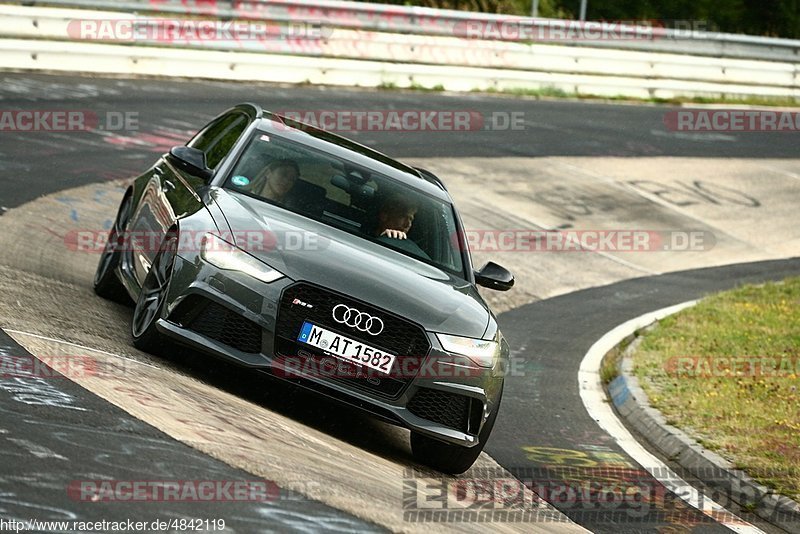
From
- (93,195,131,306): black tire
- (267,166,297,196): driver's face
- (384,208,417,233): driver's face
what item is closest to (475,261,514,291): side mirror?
(384,208,417,233): driver's face

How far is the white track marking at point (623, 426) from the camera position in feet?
25.2

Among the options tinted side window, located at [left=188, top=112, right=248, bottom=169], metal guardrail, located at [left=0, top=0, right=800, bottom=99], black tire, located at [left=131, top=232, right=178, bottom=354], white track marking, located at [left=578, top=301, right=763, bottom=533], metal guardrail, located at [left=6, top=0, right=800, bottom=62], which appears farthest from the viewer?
metal guardrail, located at [left=6, top=0, right=800, bottom=62]

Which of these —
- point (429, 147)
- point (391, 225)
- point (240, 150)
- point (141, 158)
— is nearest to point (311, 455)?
point (391, 225)

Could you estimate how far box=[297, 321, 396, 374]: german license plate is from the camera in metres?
6.75

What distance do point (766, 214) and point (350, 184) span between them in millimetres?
12536

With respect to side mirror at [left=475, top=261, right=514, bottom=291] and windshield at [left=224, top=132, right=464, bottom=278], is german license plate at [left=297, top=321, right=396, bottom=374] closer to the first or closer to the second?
windshield at [left=224, top=132, right=464, bottom=278]

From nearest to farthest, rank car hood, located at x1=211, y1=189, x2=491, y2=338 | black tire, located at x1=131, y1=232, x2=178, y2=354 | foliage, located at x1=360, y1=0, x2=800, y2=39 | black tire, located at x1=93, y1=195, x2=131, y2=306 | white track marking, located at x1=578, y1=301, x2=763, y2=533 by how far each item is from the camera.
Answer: car hood, located at x1=211, y1=189, x2=491, y2=338
black tire, located at x1=131, y1=232, x2=178, y2=354
white track marking, located at x1=578, y1=301, x2=763, y2=533
black tire, located at x1=93, y1=195, x2=131, y2=306
foliage, located at x1=360, y1=0, x2=800, y2=39

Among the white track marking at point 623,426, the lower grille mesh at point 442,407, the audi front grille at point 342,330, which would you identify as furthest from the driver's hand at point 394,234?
the white track marking at point 623,426

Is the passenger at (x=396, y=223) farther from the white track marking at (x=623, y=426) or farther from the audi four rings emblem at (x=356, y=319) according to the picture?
the white track marking at (x=623, y=426)

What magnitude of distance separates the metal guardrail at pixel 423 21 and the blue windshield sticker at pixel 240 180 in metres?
12.7

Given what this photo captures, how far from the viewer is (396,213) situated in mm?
8164

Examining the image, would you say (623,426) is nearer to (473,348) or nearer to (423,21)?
(473,348)

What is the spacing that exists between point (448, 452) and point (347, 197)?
1.82 metres

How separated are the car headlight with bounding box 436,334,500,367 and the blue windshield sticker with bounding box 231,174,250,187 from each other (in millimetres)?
1884
